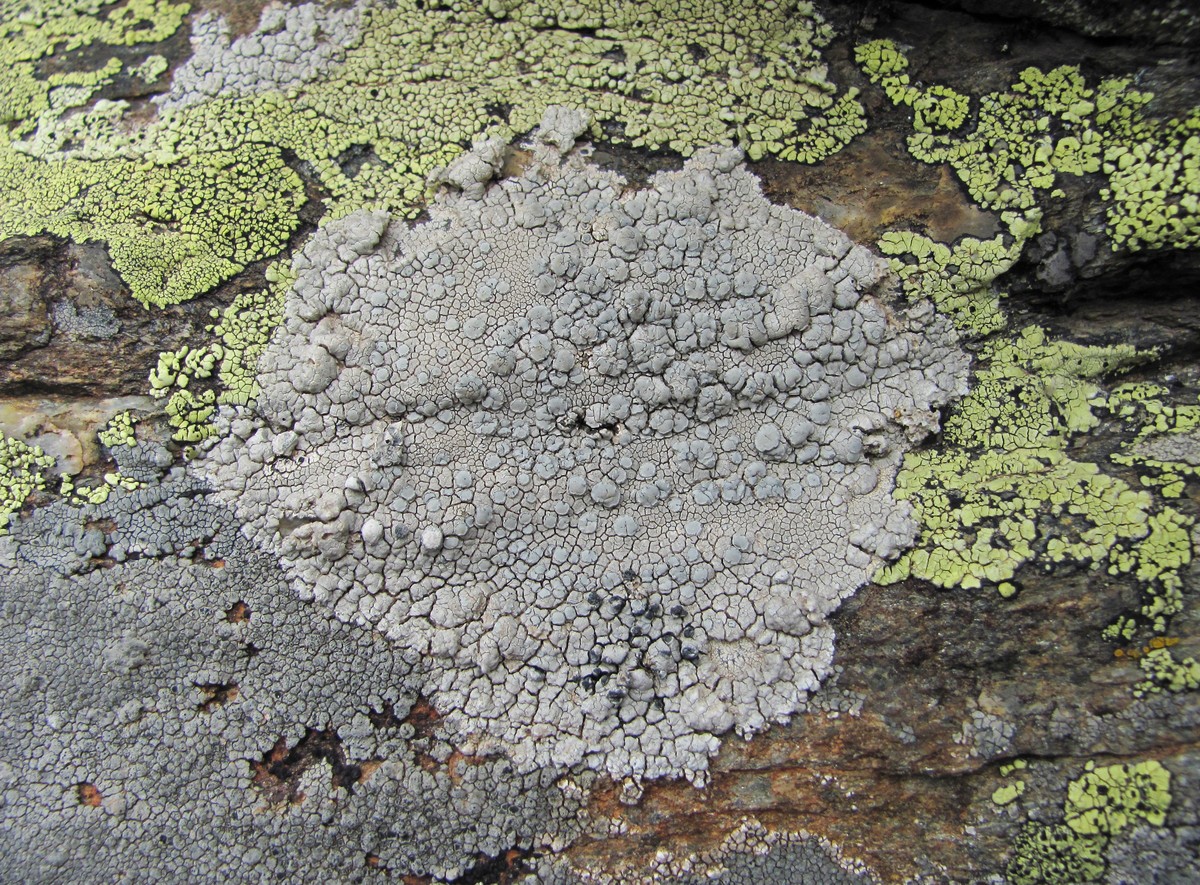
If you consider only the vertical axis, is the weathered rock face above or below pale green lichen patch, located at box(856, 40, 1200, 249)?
below

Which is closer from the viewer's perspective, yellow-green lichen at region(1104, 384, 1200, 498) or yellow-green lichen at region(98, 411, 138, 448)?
yellow-green lichen at region(1104, 384, 1200, 498)

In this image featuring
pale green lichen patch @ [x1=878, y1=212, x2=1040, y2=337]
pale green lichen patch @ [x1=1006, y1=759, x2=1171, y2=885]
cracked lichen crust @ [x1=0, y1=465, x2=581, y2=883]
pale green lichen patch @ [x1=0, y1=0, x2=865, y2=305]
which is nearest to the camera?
pale green lichen patch @ [x1=1006, y1=759, x2=1171, y2=885]

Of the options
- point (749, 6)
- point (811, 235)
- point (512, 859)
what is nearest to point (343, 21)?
point (749, 6)

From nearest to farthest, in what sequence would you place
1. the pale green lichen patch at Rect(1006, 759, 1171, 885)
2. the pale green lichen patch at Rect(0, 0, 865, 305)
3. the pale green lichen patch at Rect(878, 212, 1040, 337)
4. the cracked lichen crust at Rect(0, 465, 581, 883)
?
the pale green lichen patch at Rect(1006, 759, 1171, 885)
the cracked lichen crust at Rect(0, 465, 581, 883)
the pale green lichen patch at Rect(878, 212, 1040, 337)
the pale green lichen patch at Rect(0, 0, 865, 305)

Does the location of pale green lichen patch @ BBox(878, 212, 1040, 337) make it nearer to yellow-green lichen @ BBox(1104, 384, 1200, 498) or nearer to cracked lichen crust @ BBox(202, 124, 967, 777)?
cracked lichen crust @ BBox(202, 124, 967, 777)

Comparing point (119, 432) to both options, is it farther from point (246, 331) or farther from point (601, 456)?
point (601, 456)

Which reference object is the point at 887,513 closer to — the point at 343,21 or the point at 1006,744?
the point at 1006,744

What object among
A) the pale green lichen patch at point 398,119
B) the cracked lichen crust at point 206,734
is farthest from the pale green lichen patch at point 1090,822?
the pale green lichen patch at point 398,119

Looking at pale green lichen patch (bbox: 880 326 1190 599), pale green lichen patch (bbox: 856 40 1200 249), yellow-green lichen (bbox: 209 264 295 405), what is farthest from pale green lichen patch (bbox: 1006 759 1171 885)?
yellow-green lichen (bbox: 209 264 295 405)
